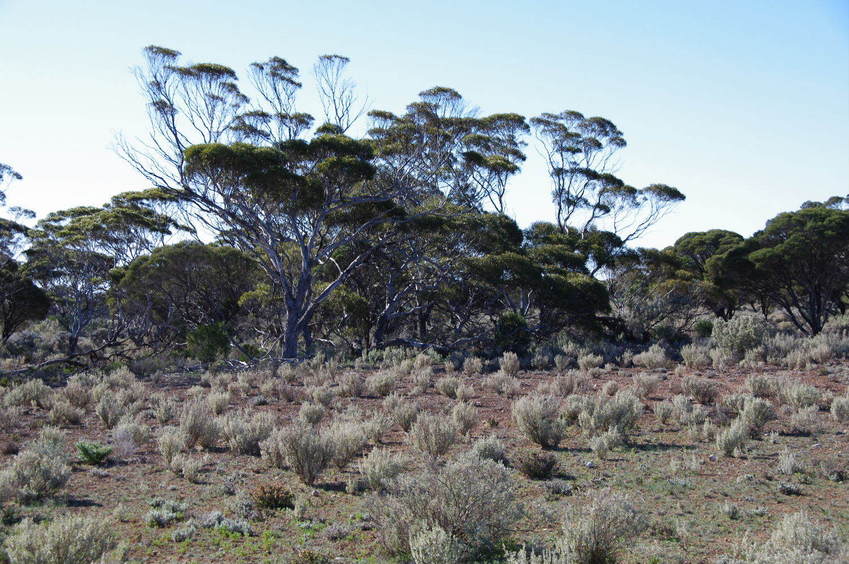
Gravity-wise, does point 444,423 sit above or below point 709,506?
above

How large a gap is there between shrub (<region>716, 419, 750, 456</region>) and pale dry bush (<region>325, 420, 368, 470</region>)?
4.93 metres

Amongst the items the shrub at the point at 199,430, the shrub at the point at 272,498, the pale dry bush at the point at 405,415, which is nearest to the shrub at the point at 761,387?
the pale dry bush at the point at 405,415

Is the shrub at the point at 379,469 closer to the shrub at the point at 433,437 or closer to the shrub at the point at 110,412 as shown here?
the shrub at the point at 433,437

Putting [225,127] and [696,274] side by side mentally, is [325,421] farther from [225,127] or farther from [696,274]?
[696,274]

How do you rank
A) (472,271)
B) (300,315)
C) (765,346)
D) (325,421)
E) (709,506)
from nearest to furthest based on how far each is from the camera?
1. (709,506)
2. (325,421)
3. (765,346)
4. (300,315)
5. (472,271)

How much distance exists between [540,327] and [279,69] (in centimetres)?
1509

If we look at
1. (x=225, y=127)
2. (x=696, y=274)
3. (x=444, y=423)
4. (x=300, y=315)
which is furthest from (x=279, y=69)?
(x=696, y=274)

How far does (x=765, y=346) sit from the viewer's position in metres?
17.8

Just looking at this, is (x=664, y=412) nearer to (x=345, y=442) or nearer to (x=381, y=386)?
(x=345, y=442)

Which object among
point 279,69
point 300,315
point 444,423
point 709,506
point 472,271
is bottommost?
point 709,506

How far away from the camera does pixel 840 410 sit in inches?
394

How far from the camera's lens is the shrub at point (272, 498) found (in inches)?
264

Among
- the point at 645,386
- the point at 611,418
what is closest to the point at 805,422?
the point at 611,418

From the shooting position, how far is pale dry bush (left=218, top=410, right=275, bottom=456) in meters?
8.94
